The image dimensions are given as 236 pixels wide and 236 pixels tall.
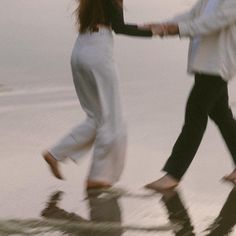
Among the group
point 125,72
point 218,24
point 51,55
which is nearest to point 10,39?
point 51,55

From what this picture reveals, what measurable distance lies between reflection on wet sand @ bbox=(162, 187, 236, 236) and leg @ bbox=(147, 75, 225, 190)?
0.42ft

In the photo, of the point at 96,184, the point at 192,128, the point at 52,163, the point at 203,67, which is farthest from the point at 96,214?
the point at 203,67

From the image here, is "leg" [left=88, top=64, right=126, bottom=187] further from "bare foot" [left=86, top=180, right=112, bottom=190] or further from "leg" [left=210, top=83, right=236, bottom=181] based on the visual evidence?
"leg" [left=210, top=83, right=236, bottom=181]

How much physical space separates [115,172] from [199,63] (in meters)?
0.94

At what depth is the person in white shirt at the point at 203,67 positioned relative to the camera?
5754mm

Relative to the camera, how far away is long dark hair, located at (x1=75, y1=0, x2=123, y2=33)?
5.75m

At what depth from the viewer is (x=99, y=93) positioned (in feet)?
19.0

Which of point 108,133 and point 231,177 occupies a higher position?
point 108,133

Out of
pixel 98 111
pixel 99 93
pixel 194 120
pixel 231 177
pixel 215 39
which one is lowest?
pixel 231 177

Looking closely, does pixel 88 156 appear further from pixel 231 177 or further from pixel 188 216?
pixel 188 216

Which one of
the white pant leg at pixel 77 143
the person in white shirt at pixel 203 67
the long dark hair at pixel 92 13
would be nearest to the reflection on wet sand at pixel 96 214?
the white pant leg at pixel 77 143

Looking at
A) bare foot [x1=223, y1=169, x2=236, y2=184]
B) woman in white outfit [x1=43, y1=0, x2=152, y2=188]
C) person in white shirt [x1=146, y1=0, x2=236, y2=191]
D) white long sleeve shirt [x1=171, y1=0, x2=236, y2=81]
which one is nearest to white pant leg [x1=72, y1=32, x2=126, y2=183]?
woman in white outfit [x1=43, y1=0, x2=152, y2=188]

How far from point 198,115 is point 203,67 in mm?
363

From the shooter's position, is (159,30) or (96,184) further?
(96,184)
